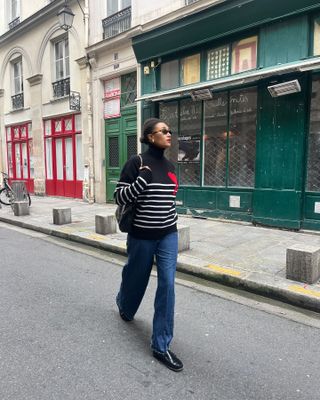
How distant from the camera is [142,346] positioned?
10.1 ft

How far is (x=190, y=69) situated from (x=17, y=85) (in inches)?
418

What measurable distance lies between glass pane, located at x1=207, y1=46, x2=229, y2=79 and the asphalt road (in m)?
5.51

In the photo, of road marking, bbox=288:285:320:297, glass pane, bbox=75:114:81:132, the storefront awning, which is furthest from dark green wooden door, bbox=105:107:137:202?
road marking, bbox=288:285:320:297

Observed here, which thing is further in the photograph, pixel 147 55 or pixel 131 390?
pixel 147 55

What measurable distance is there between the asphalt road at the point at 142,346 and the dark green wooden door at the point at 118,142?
6689 mm

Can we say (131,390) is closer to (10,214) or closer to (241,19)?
(241,19)

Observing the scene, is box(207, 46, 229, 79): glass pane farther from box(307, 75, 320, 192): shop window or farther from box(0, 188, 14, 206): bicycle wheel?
box(0, 188, 14, 206): bicycle wheel

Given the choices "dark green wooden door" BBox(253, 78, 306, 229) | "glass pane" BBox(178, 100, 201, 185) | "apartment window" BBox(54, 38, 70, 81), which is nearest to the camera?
"dark green wooden door" BBox(253, 78, 306, 229)

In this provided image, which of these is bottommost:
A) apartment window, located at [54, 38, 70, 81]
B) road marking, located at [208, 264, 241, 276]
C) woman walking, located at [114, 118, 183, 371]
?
road marking, located at [208, 264, 241, 276]

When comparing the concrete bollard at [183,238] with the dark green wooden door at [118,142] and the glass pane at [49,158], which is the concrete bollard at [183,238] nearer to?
the dark green wooden door at [118,142]

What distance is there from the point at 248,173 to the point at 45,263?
478 cm

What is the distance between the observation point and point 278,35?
6.96 metres

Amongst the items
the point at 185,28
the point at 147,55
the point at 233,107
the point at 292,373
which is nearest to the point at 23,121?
the point at 147,55

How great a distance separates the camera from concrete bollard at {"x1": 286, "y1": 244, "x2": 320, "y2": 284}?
4230mm
